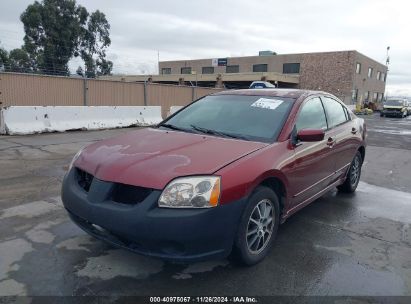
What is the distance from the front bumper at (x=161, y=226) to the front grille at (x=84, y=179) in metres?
0.18

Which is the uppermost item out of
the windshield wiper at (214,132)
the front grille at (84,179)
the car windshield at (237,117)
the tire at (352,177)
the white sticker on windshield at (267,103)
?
the white sticker on windshield at (267,103)

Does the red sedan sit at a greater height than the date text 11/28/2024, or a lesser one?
greater

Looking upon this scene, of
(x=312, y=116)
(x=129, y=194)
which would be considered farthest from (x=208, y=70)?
(x=129, y=194)

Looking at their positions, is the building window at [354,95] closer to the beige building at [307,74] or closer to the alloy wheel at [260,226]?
the beige building at [307,74]

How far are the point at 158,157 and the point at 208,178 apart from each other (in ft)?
1.68

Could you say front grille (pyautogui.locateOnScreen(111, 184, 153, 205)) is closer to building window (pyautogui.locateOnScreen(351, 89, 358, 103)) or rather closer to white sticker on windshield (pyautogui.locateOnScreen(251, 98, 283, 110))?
white sticker on windshield (pyautogui.locateOnScreen(251, 98, 283, 110))

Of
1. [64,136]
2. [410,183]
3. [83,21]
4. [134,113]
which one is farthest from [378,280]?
[83,21]

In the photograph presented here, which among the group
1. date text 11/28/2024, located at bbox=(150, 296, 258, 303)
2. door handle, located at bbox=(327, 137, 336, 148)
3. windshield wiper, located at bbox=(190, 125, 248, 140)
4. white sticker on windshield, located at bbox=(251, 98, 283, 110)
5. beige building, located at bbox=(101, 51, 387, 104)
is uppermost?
beige building, located at bbox=(101, 51, 387, 104)

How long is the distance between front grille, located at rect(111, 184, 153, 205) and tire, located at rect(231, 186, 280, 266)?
81 centimetres

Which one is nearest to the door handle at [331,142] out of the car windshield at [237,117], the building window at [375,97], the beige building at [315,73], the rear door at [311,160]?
the rear door at [311,160]

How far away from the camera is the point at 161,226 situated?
2.54 m

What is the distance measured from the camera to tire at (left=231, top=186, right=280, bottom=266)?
2907 mm

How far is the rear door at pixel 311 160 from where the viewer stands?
3.63 metres

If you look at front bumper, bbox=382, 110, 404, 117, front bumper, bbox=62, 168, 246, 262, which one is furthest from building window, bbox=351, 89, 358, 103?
front bumper, bbox=62, 168, 246, 262
